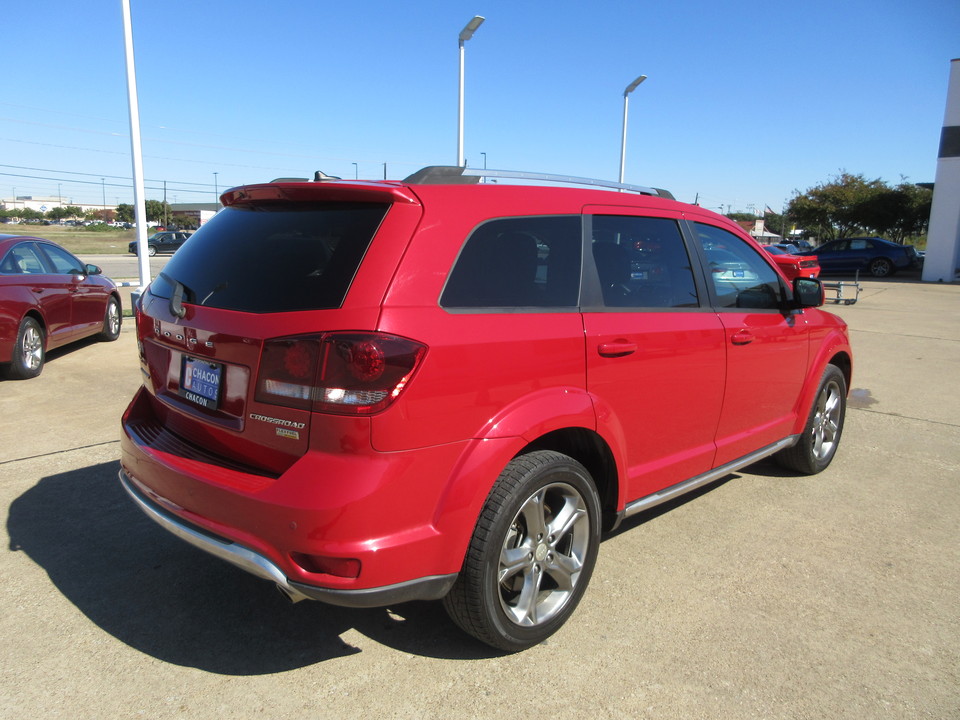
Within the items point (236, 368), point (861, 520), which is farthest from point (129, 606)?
point (861, 520)

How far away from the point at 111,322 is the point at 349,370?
8.23 metres

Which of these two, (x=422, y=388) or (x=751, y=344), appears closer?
(x=422, y=388)

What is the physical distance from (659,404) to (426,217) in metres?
1.44

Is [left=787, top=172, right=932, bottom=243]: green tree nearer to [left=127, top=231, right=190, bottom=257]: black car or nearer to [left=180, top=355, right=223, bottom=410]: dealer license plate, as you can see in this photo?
[left=127, top=231, right=190, bottom=257]: black car

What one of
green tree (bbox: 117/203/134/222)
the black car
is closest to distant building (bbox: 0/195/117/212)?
green tree (bbox: 117/203/134/222)

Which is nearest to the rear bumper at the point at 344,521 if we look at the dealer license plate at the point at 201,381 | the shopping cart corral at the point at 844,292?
the dealer license plate at the point at 201,381

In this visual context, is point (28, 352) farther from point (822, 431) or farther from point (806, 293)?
point (822, 431)

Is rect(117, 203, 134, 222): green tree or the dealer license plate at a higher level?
rect(117, 203, 134, 222): green tree

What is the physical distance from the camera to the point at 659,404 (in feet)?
10.8

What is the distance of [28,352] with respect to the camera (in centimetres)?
709

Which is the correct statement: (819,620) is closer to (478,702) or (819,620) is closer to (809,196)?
(478,702)

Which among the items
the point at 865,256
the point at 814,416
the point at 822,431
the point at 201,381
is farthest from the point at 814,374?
the point at 865,256

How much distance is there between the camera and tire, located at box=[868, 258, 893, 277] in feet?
91.6

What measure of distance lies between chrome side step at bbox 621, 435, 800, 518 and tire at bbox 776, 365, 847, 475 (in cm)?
22
